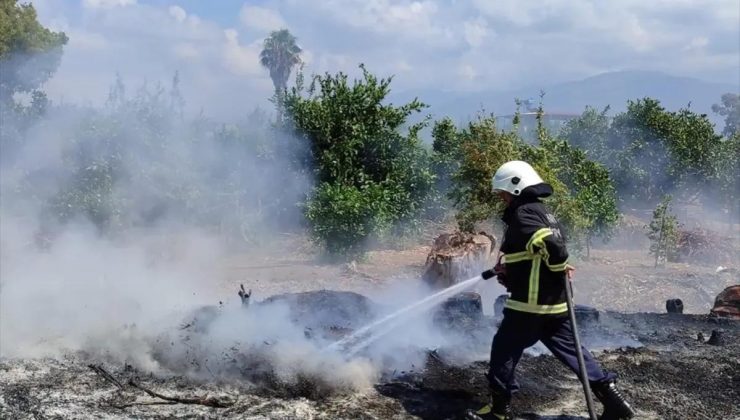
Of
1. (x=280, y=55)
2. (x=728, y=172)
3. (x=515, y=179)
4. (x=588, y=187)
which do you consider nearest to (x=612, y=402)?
(x=515, y=179)

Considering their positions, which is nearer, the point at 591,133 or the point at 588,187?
the point at 588,187

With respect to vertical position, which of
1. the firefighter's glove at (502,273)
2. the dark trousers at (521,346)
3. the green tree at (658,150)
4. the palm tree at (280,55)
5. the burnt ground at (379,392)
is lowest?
the burnt ground at (379,392)

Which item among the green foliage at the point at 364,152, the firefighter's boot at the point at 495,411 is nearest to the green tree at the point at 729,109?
the green foliage at the point at 364,152

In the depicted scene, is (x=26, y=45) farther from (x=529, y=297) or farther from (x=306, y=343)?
(x=529, y=297)

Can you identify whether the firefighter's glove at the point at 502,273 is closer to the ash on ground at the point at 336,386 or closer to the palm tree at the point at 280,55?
the ash on ground at the point at 336,386

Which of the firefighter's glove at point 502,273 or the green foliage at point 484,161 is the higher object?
the green foliage at point 484,161

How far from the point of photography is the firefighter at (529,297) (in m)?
4.14

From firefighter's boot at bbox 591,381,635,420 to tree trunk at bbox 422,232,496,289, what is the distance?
530 cm

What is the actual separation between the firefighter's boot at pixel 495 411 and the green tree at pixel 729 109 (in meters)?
48.4

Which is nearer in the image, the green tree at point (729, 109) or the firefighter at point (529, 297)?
the firefighter at point (529, 297)

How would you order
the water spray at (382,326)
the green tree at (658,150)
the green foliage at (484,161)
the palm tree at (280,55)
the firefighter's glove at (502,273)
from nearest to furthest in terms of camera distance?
the firefighter's glove at (502,273) → the water spray at (382,326) → the green foliage at (484,161) → the green tree at (658,150) → the palm tree at (280,55)

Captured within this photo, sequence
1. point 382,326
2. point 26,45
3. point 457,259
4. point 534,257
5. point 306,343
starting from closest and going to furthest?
point 534,257 → point 306,343 → point 382,326 → point 457,259 → point 26,45

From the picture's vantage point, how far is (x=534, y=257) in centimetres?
414

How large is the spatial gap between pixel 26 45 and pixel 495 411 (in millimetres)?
18099
